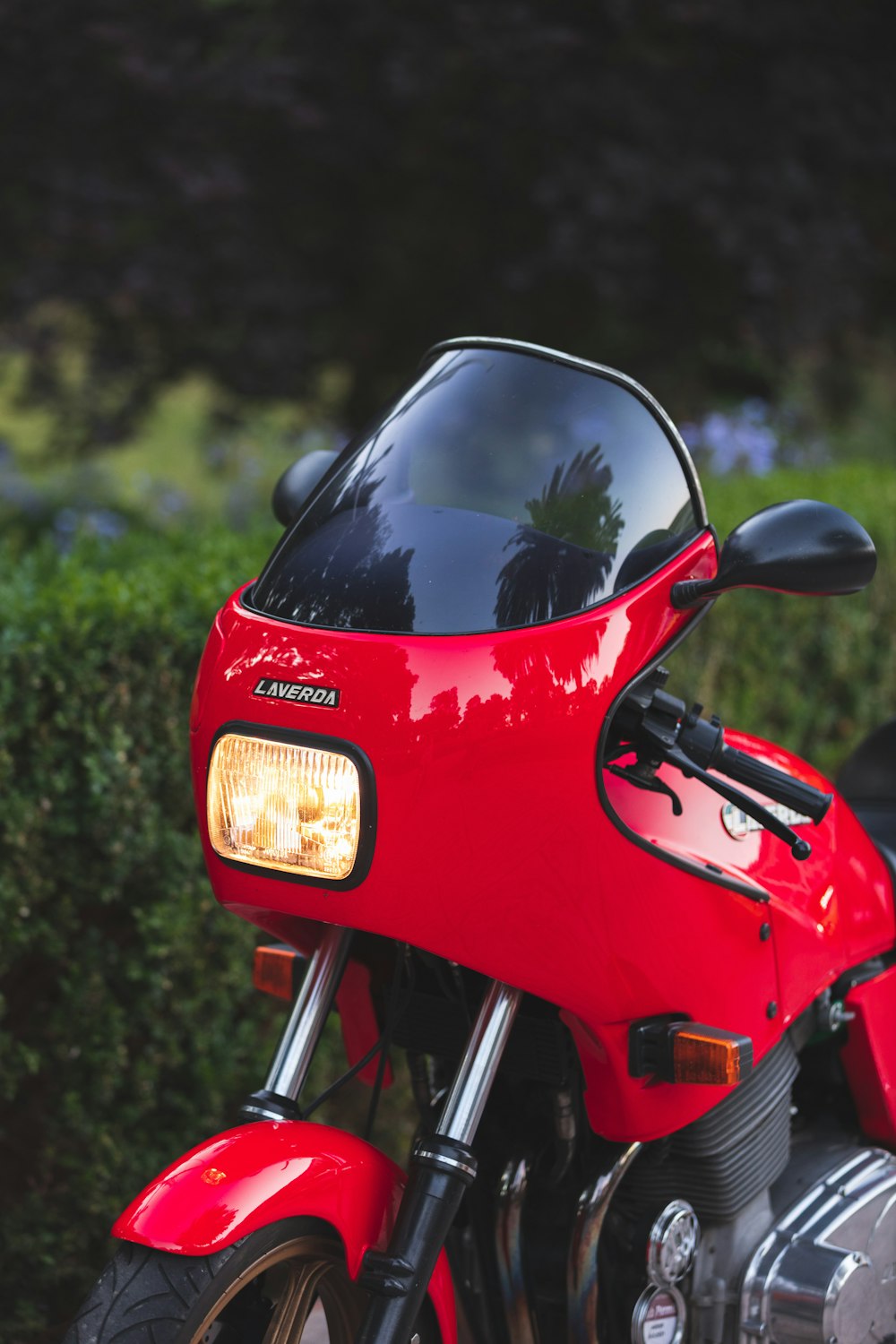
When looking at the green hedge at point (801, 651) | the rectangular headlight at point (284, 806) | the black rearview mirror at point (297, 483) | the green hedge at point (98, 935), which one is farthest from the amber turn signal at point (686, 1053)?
the green hedge at point (801, 651)

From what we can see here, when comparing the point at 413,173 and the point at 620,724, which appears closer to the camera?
the point at 620,724

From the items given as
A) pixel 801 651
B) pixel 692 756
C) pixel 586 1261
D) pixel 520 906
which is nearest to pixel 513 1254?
pixel 586 1261

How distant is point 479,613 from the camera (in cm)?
162

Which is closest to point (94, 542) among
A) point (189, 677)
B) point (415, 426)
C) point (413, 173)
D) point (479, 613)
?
point (189, 677)

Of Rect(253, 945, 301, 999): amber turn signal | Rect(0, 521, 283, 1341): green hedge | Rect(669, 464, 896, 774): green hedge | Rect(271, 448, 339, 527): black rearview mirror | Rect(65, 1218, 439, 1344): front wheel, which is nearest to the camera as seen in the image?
Rect(65, 1218, 439, 1344): front wheel

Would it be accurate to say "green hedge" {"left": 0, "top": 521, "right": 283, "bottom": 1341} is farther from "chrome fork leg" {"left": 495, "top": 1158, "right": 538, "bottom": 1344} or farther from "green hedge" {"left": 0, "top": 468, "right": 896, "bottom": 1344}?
"chrome fork leg" {"left": 495, "top": 1158, "right": 538, "bottom": 1344}

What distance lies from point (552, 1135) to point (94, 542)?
2.26m

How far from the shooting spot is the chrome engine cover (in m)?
1.94

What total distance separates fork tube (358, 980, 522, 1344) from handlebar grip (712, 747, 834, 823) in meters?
0.38

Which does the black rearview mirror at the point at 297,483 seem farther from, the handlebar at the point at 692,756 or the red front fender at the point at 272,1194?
the red front fender at the point at 272,1194

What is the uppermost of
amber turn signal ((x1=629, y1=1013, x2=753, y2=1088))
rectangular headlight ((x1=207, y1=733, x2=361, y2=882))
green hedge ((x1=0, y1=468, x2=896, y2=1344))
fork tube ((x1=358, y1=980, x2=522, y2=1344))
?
rectangular headlight ((x1=207, y1=733, x2=361, y2=882))

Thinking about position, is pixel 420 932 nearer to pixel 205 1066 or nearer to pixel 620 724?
pixel 620 724

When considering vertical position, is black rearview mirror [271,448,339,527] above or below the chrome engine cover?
above

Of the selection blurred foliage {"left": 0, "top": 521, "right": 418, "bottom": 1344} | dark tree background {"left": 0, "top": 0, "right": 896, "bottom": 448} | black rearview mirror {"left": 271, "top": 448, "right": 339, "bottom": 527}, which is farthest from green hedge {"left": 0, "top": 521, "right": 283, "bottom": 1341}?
dark tree background {"left": 0, "top": 0, "right": 896, "bottom": 448}
